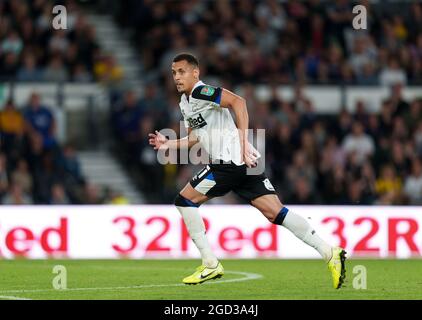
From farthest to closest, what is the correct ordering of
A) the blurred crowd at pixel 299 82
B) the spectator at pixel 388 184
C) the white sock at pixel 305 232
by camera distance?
the blurred crowd at pixel 299 82 → the spectator at pixel 388 184 → the white sock at pixel 305 232

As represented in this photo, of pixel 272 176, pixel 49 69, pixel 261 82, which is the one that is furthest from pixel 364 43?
pixel 49 69

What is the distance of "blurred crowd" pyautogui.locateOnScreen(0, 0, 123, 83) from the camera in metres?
20.1

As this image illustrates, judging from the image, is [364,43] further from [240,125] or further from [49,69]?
[240,125]

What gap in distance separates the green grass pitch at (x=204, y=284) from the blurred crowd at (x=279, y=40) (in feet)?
20.0

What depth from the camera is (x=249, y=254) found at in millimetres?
16156

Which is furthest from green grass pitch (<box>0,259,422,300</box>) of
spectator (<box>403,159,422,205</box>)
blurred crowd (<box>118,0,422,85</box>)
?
blurred crowd (<box>118,0,422,85</box>)

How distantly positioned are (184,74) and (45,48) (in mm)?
9383

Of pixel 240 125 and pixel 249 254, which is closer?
pixel 240 125

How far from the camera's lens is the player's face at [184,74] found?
11.3 m

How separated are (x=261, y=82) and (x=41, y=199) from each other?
474 cm

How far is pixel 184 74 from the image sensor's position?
37.2 ft

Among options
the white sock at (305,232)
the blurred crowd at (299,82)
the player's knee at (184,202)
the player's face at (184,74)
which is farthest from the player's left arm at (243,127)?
the blurred crowd at (299,82)

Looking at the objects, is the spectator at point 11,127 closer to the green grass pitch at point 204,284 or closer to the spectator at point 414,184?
the green grass pitch at point 204,284
